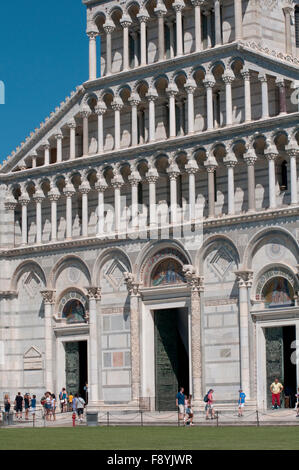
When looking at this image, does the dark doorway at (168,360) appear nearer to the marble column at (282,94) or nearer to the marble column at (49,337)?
the marble column at (49,337)

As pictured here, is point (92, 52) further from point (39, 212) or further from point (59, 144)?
point (39, 212)

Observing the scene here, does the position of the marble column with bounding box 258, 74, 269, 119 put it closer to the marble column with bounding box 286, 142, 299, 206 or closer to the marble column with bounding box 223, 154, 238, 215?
the marble column with bounding box 286, 142, 299, 206

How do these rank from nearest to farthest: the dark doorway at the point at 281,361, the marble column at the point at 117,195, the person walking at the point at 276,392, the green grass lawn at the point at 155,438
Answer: the green grass lawn at the point at 155,438 → the person walking at the point at 276,392 → the dark doorway at the point at 281,361 → the marble column at the point at 117,195

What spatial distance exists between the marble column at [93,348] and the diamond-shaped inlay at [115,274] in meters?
0.72

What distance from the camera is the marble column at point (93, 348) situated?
185 feet

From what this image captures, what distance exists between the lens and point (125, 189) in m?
57.6

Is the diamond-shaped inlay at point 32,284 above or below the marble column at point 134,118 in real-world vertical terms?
below

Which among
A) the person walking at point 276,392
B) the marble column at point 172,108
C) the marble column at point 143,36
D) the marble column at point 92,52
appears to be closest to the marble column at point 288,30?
the marble column at point 172,108

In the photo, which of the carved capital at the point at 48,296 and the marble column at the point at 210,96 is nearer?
the marble column at the point at 210,96

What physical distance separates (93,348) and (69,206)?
22.5 ft

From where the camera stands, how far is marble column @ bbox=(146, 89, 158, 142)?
183ft

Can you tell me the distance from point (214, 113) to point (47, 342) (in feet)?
44.1
